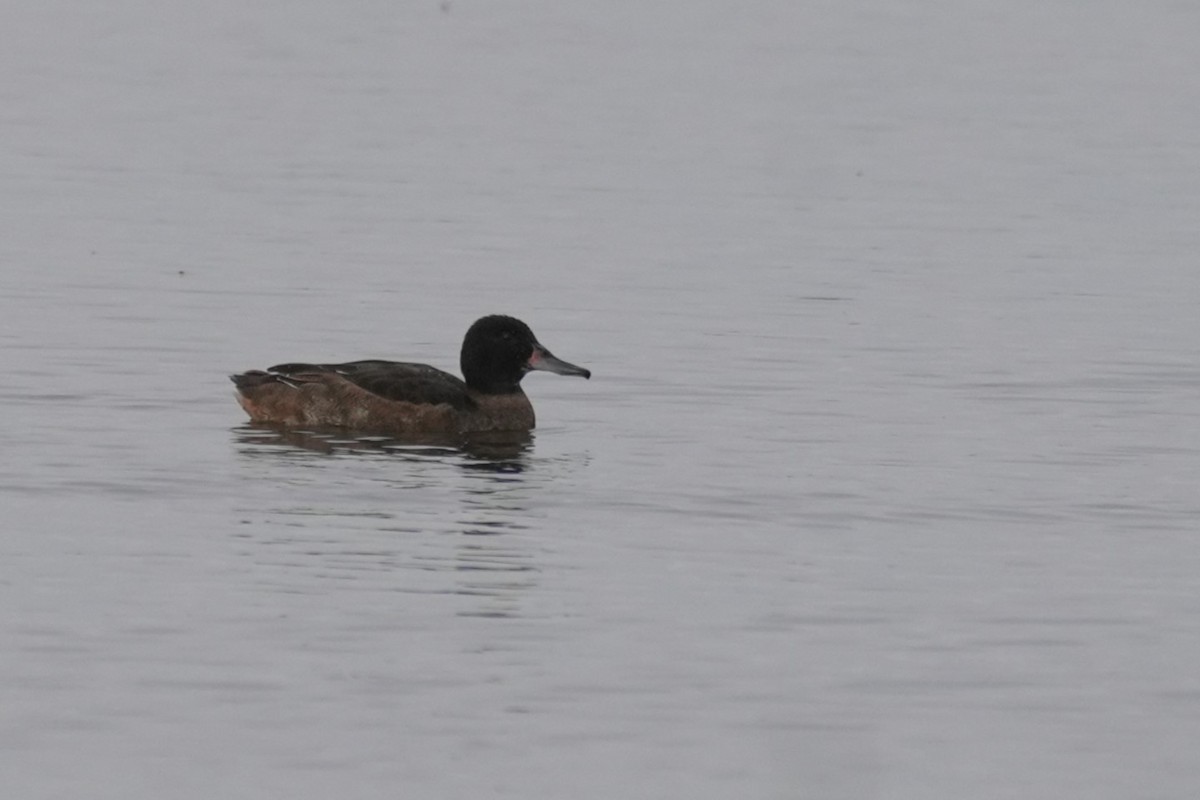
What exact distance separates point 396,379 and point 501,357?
106 centimetres

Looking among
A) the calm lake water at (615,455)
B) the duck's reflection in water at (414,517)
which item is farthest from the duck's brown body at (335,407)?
the calm lake water at (615,455)

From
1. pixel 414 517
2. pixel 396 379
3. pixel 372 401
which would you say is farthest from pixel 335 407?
pixel 414 517

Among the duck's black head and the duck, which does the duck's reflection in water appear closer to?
the duck

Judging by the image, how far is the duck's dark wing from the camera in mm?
17609

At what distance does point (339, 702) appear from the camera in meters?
10.6

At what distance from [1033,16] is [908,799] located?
155ft

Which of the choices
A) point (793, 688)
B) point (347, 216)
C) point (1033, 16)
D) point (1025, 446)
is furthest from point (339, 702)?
point (1033, 16)

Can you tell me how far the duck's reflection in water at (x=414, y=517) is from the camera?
12.9 meters

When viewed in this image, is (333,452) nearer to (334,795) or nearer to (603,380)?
(603,380)

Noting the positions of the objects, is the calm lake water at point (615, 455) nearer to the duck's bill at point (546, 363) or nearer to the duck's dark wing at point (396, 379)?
the duck's bill at point (546, 363)

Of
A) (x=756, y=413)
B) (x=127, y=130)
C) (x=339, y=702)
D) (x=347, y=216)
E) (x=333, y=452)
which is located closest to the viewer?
(x=339, y=702)

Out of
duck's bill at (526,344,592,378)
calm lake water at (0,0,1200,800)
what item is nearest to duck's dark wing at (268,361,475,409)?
calm lake water at (0,0,1200,800)

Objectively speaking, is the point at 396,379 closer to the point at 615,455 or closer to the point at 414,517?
the point at 615,455

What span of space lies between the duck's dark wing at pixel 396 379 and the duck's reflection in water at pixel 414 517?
0.37 m
